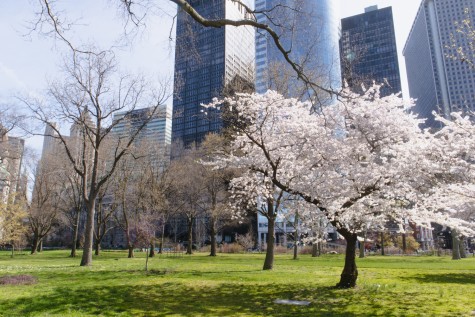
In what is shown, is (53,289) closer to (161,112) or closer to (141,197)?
(161,112)

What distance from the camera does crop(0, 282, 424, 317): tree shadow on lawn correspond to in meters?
7.61

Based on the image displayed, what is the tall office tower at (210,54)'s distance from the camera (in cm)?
827

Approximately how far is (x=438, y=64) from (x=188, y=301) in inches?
867

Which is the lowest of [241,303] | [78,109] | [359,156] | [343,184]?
[241,303]

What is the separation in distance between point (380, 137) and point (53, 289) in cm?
1142

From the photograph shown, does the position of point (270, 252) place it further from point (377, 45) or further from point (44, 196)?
point (44, 196)

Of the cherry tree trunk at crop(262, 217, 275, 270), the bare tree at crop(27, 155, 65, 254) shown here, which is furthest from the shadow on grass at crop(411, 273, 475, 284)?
the bare tree at crop(27, 155, 65, 254)

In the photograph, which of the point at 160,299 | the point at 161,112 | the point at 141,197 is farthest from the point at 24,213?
the point at 160,299

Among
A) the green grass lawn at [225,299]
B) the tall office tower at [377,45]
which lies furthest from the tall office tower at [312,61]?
the green grass lawn at [225,299]

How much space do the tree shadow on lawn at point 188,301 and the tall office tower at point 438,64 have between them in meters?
9.16

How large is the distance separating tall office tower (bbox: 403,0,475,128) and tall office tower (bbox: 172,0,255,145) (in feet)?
27.3

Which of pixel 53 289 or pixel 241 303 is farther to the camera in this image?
pixel 53 289

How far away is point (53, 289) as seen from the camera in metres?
10.4

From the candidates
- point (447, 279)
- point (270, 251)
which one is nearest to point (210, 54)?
point (270, 251)
